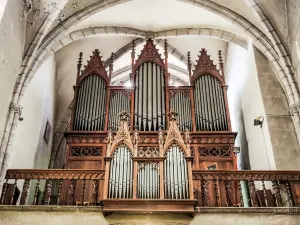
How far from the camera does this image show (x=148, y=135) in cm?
958

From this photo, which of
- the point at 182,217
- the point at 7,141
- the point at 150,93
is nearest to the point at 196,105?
the point at 150,93

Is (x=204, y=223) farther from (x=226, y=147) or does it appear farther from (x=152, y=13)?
(x=152, y=13)

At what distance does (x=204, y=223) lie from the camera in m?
7.07

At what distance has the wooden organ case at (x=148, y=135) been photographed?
714 cm

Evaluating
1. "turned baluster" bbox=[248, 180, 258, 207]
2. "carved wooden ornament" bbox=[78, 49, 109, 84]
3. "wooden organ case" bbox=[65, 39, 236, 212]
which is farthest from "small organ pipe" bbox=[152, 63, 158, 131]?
"turned baluster" bbox=[248, 180, 258, 207]

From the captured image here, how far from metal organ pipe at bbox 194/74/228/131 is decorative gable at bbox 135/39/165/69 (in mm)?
1288

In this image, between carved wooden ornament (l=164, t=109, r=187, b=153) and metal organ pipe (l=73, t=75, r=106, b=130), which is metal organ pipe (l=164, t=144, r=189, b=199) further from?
metal organ pipe (l=73, t=75, r=106, b=130)

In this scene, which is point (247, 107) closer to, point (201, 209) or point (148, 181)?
point (201, 209)

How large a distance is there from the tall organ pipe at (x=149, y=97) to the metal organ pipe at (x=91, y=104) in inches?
35.2

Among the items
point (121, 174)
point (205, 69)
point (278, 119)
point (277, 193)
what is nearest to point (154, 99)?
point (205, 69)

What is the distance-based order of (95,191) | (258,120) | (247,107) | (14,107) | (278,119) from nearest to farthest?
(95,191) < (14,107) < (278,119) < (258,120) < (247,107)

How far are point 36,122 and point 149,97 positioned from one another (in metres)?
3.02

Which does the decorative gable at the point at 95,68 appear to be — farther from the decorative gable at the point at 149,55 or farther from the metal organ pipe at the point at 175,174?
the metal organ pipe at the point at 175,174

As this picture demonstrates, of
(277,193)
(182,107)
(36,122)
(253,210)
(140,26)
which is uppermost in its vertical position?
(140,26)
